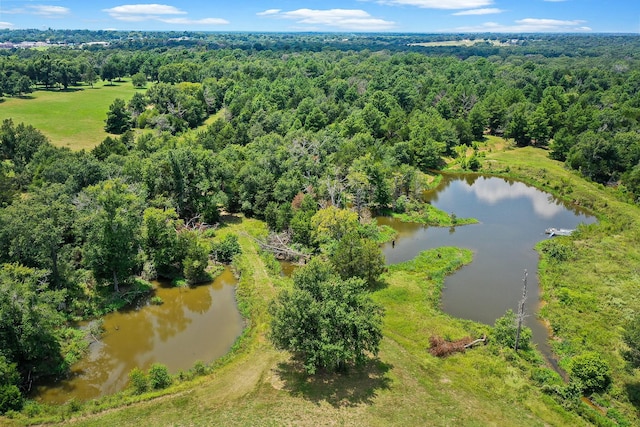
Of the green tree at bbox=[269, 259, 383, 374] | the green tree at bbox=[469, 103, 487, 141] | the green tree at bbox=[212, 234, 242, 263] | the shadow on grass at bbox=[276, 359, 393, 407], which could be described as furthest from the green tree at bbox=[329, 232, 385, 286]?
the green tree at bbox=[469, 103, 487, 141]

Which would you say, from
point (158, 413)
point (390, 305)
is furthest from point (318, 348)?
point (390, 305)

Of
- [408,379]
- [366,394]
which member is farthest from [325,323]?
[408,379]

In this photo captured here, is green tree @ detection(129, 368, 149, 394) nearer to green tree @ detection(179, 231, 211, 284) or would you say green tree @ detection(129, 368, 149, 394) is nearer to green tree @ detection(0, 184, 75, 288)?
green tree @ detection(0, 184, 75, 288)

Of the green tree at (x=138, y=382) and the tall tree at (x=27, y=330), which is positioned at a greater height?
the tall tree at (x=27, y=330)

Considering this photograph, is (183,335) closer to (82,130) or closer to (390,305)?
(390,305)

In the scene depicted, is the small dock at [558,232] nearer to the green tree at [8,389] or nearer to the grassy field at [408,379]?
the grassy field at [408,379]

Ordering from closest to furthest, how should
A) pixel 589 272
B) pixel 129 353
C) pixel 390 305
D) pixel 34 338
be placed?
pixel 34 338
pixel 129 353
pixel 390 305
pixel 589 272

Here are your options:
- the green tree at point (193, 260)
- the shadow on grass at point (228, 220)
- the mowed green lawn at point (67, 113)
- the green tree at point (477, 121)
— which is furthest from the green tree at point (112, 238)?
the green tree at point (477, 121)
